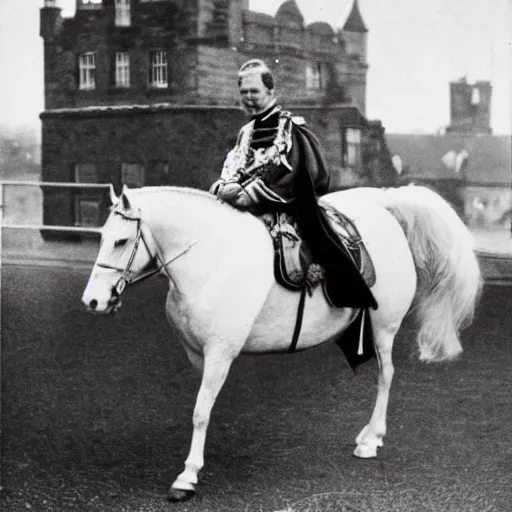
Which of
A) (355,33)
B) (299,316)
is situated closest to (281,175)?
(299,316)

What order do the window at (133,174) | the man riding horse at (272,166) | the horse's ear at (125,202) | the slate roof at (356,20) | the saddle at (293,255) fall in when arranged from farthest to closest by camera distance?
1. the window at (133,174)
2. the slate roof at (356,20)
3. the saddle at (293,255)
4. the man riding horse at (272,166)
5. the horse's ear at (125,202)

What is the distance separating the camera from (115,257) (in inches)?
109

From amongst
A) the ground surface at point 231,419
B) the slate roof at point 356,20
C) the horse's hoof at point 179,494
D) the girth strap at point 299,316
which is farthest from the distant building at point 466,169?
the horse's hoof at point 179,494

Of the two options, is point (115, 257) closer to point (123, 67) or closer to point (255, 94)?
point (255, 94)

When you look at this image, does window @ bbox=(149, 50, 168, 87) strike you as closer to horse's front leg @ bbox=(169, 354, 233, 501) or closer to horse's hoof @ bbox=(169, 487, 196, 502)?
horse's front leg @ bbox=(169, 354, 233, 501)

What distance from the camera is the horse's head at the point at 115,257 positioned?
273 cm

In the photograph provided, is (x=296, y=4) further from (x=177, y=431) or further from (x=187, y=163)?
(x=177, y=431)

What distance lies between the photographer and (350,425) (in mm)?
3436

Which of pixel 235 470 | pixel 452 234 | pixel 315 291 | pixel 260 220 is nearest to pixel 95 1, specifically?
pixel 260 220

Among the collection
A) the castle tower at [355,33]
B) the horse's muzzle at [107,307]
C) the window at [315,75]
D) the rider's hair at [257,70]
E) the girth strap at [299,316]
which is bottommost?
the girth strap at [299,316]

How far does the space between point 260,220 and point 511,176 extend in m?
1.35

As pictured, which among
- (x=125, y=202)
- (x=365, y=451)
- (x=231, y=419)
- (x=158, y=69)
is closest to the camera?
(x=125, y=202)

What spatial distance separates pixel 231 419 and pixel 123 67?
1753mm

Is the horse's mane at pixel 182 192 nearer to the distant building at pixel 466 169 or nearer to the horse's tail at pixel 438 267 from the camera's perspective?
the horse's tail at pixel 438 267
